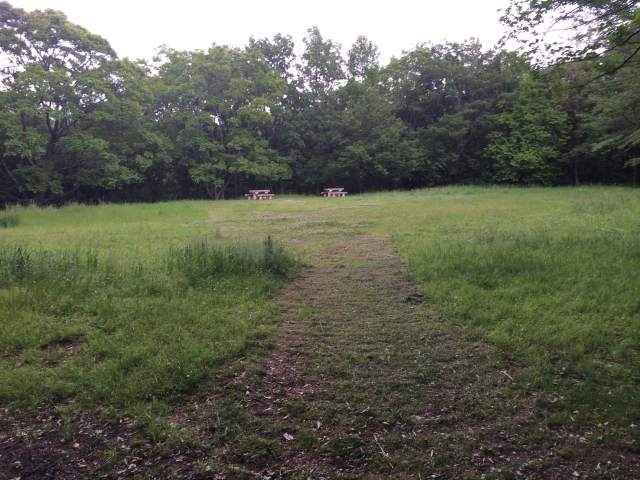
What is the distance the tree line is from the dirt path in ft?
80.2

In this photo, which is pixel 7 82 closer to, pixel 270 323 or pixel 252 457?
pixel 270 323

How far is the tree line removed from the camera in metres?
26.7

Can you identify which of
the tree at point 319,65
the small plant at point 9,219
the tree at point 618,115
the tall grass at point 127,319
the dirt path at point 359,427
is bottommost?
the dirt path at point 359,427

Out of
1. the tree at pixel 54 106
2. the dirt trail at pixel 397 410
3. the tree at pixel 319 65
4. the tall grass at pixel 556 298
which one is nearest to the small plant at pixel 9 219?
the tree at pixel 54 106

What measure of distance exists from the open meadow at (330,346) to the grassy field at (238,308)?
3cm

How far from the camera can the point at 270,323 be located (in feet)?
18.3

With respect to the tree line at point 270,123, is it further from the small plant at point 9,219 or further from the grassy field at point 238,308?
the grassy field at point 238,308

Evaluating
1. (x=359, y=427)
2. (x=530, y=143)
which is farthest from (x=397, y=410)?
(x=530, y=143)

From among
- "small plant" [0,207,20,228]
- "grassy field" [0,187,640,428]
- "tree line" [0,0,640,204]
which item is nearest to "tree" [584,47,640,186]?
"tree line" [0,0,640,204]

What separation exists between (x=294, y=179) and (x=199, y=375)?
36.2m

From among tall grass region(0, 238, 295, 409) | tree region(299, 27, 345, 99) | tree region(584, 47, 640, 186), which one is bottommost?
tall grass region(0, 238, 295, 409)

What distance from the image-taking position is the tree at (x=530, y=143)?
122 ft

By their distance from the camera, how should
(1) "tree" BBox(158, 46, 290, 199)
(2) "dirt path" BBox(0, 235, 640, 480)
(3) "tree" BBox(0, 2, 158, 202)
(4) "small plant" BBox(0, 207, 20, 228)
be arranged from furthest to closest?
(1) "tree" BBox(158, 46, 290, 199)
(3) "tree" BBox(0, 2, 158, 202)
(4) "small plant" BBox(0, 207, 20, 228)
(2) "dirt path" BBox(0, 235, 640, 480)

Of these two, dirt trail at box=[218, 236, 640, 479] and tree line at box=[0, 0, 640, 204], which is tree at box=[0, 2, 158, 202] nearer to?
tree line at box=[0, 0, 640, 204]
